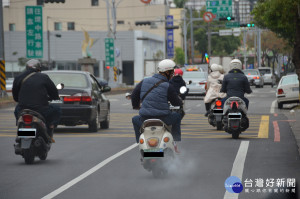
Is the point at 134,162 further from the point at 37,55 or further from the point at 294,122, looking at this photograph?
the point at 37,55

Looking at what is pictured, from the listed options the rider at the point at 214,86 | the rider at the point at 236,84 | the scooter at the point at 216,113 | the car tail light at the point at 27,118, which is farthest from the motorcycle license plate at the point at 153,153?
the rider at the point at 214,86

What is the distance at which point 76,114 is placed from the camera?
18.5 metres

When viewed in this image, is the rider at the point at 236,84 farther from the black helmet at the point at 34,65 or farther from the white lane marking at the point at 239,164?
the black helmet at the point at 34,65

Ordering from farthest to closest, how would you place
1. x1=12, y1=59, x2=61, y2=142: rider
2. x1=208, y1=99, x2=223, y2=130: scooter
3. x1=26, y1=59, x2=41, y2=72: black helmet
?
x1=208, y1=99, x2=223, y2=130: scooter → x1=26, y1=59, x2=41, y2=72: black helmet → x1=12, y1=59, x2=61, y2=142: rider

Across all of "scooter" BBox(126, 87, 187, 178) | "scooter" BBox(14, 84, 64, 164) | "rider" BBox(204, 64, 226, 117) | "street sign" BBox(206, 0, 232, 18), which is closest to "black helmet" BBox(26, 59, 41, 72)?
"scooter" BBox(14, 84, 64, 164)

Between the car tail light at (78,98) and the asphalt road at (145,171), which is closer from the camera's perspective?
the asphalt road at (145,171)

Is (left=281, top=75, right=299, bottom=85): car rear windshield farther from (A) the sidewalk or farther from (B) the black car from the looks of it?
(B) the black car

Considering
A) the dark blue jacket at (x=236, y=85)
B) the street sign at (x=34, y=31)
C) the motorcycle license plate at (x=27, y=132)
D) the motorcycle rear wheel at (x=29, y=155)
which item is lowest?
the motorcycle rear wheel at (x=29, y=155)

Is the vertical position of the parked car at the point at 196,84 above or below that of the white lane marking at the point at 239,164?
below

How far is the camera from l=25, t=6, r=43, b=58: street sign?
41.7 m

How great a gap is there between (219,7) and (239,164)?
54636mm

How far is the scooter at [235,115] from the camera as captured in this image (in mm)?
16484

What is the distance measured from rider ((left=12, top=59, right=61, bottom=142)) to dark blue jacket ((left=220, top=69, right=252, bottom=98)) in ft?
17.4

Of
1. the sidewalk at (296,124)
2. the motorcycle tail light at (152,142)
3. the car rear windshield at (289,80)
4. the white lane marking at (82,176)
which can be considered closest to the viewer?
the white lane marking at (82,176)
